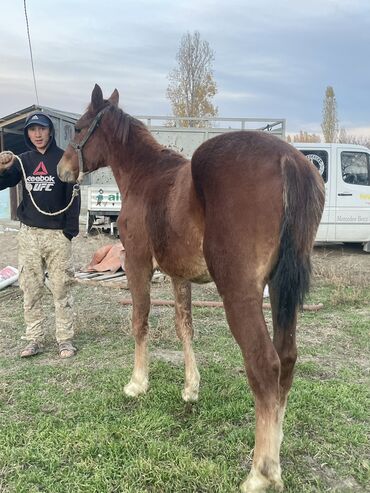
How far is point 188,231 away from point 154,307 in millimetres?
3526

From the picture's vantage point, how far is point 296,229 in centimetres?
231

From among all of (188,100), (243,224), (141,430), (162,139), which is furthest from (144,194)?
(188,100)

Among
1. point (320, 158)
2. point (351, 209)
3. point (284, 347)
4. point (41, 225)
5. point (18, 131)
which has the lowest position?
point (284, 347)

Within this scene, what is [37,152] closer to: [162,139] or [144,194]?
[144,194]

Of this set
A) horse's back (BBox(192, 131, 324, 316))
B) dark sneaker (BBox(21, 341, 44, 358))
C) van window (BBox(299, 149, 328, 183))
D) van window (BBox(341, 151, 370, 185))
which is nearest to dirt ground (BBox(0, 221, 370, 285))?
van window (BBox(341, 151, 370, 185))

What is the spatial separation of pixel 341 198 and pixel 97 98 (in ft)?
26.2

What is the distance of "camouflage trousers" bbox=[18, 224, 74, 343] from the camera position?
441 centimetres

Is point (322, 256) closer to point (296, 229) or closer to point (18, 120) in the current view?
point (296, 229)

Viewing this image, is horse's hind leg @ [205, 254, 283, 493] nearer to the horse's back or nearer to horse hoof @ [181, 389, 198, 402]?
the horse's back

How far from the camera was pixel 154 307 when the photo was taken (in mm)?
6078

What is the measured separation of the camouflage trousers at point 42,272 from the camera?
441cm

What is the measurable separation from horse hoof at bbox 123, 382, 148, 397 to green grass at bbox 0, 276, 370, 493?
2.2 inches

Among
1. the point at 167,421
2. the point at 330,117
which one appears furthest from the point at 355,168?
the point at 330,117

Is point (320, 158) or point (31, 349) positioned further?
point (320, 158)
